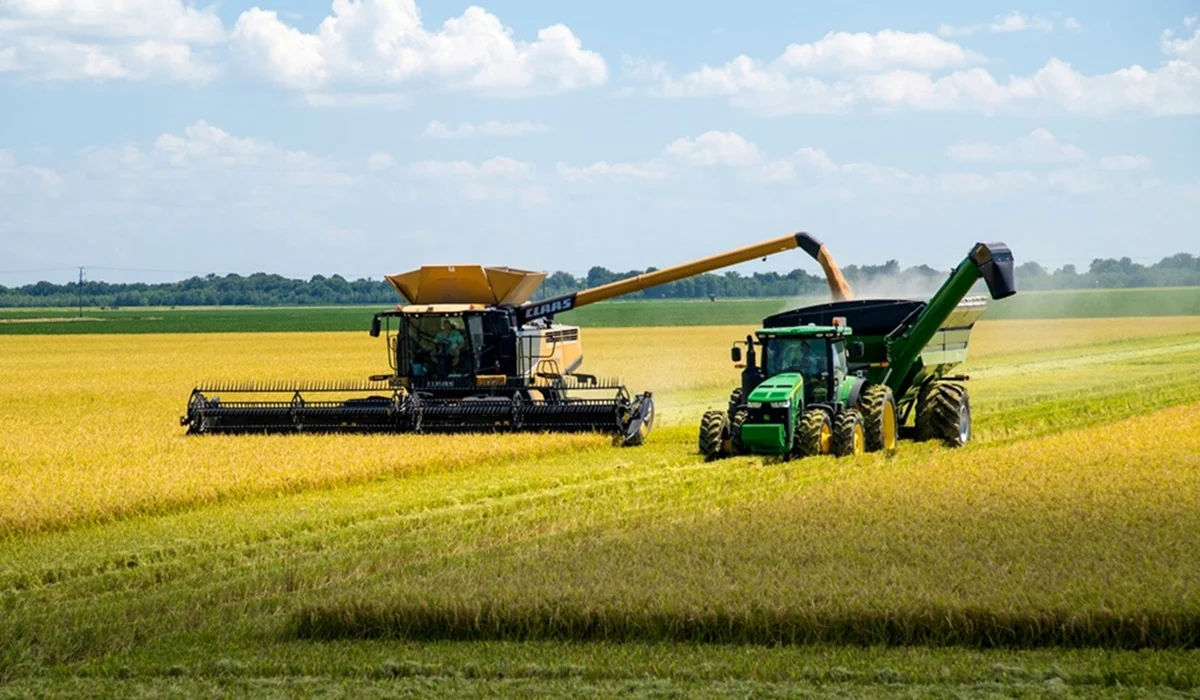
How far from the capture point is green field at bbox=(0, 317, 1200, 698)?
8367mm

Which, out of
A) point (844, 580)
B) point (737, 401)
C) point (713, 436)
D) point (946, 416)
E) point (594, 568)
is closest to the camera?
point (844, 580)

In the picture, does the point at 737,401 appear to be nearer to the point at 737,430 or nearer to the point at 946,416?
the point at 737,430

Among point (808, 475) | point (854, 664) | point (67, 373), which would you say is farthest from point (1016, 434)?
point (67, 373)

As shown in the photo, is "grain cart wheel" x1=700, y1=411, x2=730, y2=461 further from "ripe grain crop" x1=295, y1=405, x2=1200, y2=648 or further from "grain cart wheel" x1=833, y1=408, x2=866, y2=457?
"ripe grain crop" x1=295, y1=405, x2=1200, y2=648

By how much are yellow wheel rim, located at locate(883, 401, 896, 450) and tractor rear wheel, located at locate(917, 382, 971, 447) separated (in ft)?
2.17

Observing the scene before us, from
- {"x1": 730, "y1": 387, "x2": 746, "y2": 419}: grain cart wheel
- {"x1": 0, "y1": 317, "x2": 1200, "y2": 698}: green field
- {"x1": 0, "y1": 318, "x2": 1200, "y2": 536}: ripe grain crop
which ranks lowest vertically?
{"x1": 0, "y1": 317, "x2": 1200, "y2": 698}: green field

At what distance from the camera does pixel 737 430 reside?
17.3m

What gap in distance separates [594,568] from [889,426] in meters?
9.28

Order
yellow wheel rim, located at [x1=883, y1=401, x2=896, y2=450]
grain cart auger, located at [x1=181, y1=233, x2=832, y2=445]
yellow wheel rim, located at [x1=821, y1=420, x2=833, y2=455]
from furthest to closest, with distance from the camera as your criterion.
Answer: grain cart auger, located at [x1=181, y1=233, x2=832, y2=445] < yellow wheel rim, located at [x1=883, y1=401, x2=896, y2=450] < yellow wheel rim, located at [x1=821, y1=420, x2=833, y2=455]

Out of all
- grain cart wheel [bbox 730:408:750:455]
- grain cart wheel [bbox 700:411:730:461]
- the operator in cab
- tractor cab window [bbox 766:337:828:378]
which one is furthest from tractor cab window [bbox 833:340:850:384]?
the operator in cab

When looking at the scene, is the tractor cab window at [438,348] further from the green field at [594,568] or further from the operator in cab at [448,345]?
the green field at [594,568]

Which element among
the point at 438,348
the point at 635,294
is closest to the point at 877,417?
the point at 438,348

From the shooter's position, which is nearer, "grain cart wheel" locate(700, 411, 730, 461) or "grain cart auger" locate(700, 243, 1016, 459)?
→ "grain cart auger" locate(700, 243, 1016, 459)

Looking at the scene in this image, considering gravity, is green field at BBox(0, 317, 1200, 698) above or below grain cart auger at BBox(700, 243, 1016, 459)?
below
